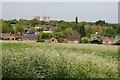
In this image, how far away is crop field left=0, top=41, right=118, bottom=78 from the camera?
2.79 meters

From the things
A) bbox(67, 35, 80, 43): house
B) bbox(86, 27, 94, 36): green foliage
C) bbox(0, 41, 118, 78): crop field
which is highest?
bbox(86, 27, 94, 36): green foliage

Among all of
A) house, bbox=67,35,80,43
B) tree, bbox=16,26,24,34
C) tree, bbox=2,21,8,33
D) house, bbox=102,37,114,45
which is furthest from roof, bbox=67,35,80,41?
tree, bbox=2,21,8,33

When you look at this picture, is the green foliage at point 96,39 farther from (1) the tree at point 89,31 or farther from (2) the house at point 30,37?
(2) the house at point 30,37

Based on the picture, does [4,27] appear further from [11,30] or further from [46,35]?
[46,35]

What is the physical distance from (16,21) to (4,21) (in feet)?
0.56

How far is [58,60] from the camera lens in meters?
2.85

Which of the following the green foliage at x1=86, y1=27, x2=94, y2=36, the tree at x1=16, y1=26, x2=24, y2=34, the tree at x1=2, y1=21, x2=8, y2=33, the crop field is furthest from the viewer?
the green foliage at x1=86, y1=27, x2=94, y2=36

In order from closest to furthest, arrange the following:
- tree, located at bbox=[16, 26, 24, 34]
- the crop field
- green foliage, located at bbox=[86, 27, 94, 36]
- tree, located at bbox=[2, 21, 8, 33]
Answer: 1. the crop field
2. tree, located at bbox=[2, 21, 8, 33]
3. tree, located at bbox=[16, 26, 24, 34]
4. green foliage, located at bbox=[86, 27, 94, 36]

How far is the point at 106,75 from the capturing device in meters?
2.90

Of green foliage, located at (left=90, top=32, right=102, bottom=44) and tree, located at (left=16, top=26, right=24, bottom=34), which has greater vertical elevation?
tree, located at (left=16, top=26, right=24, bottom=34)

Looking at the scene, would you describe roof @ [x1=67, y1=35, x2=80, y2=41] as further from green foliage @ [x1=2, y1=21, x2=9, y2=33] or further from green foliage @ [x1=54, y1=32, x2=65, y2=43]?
green foliage @ [x1=2, y1=21, x2=9, y2=33]

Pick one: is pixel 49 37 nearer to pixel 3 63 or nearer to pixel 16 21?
pixel 16 21

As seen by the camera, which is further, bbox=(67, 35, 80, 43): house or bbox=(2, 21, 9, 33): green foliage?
bbox=(67, 35, 80, 43): house

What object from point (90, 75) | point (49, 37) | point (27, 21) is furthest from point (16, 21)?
point (90, 75)
